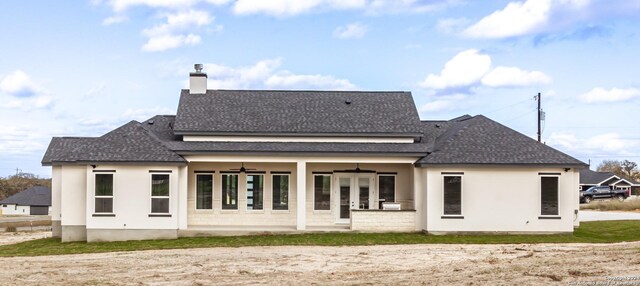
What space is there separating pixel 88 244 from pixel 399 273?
1253 centimetres

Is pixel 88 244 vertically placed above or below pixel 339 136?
below

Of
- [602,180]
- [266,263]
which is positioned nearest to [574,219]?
[266,263]

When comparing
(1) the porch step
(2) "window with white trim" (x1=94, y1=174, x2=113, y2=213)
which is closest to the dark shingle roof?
(2) "window with white trim" (x1=94, y1=174, x2=113, y2=213)

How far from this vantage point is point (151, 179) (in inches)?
995

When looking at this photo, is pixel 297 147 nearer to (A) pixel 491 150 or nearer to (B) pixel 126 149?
(B) pixel 126 149

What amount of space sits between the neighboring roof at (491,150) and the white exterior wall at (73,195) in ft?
39.5

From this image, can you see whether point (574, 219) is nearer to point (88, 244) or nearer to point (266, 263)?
point (266, 263)

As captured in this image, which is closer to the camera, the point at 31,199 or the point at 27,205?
the point at 27,205

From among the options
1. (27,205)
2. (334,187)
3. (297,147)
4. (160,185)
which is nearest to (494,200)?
(334,187)

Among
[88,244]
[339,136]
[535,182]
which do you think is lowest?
[88,244]

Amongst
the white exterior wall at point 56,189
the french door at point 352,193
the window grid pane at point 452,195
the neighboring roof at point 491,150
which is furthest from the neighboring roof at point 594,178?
the white exterior wall at point 56,189

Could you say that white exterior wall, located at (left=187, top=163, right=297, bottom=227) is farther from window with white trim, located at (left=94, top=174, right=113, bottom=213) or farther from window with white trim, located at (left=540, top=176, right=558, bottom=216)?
window with white trim, located at (left=540, top=176, right=558, bottom=216)

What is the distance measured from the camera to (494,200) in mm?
25938

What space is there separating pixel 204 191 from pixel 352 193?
5712mm
